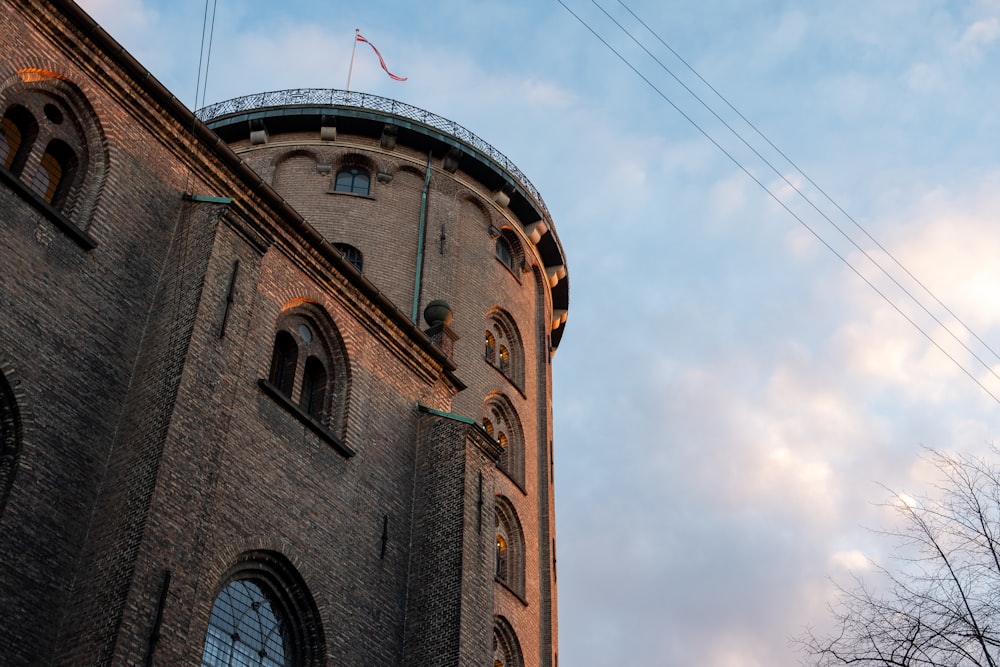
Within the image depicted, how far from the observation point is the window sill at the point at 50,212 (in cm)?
1315

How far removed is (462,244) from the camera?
30.0 meters

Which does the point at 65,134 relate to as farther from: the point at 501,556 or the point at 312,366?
the point at 501,556

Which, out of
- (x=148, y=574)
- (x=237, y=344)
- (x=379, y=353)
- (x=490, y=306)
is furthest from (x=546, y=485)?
(x=148, y=574)

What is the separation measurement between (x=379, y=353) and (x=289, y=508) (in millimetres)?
4596

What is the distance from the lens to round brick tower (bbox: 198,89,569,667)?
26.6 metres

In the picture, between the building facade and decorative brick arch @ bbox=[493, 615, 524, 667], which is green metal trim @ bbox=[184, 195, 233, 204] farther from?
decorative brick arch @ bbox=[493, 615, 524, 667]

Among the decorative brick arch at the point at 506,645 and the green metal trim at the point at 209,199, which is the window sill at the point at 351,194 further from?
the green metal trim at the point at 209,199

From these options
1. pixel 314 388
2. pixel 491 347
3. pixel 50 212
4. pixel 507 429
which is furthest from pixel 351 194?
pixel 50 212

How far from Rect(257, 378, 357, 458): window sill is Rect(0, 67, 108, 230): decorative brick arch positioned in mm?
3446

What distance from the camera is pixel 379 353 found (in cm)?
1927

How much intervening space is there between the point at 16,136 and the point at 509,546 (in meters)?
15.7

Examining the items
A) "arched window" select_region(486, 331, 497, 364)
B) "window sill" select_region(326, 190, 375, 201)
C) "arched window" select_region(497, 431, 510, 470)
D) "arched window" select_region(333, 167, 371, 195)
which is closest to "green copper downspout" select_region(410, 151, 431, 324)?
"window sill" select_region(326, 190, 375, 201)

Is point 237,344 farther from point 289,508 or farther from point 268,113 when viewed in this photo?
point 268,113

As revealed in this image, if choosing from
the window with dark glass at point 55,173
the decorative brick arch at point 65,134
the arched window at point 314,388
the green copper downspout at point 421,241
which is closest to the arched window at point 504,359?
the green copper downspout at point 421,241
